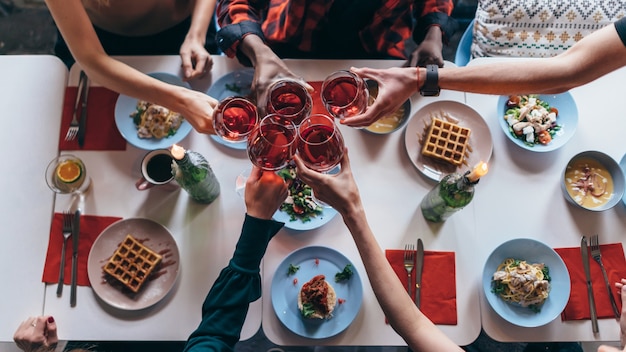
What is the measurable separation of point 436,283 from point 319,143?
615 mm

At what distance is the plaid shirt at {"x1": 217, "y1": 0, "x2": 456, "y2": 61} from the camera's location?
5.20 feet

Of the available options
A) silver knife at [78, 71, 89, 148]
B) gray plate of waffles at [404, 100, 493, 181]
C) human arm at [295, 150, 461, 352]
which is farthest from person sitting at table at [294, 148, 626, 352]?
silver knife at [78, 71, 89, 148]

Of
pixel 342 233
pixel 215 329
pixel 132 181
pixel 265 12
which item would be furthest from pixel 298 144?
pixel 265 12

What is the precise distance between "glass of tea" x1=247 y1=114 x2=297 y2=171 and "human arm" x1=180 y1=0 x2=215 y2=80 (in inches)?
19.6

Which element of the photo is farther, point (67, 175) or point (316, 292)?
point (67, 175)

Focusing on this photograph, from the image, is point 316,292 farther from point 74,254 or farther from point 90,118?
point 90,118

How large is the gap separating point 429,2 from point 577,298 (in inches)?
45.2

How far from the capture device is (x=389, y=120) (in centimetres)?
154

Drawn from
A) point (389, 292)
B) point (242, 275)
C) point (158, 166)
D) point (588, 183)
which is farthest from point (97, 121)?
point (588, 183)

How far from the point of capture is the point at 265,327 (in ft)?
4.43

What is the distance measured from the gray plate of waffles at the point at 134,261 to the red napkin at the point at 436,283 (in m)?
0.70

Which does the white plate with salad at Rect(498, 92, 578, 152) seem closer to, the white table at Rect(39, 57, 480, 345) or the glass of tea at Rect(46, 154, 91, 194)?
the white table at Rect(39, 57, 480, 345)

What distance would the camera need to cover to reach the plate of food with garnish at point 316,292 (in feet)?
4.33

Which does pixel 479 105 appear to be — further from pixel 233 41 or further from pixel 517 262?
pixel 233 41
